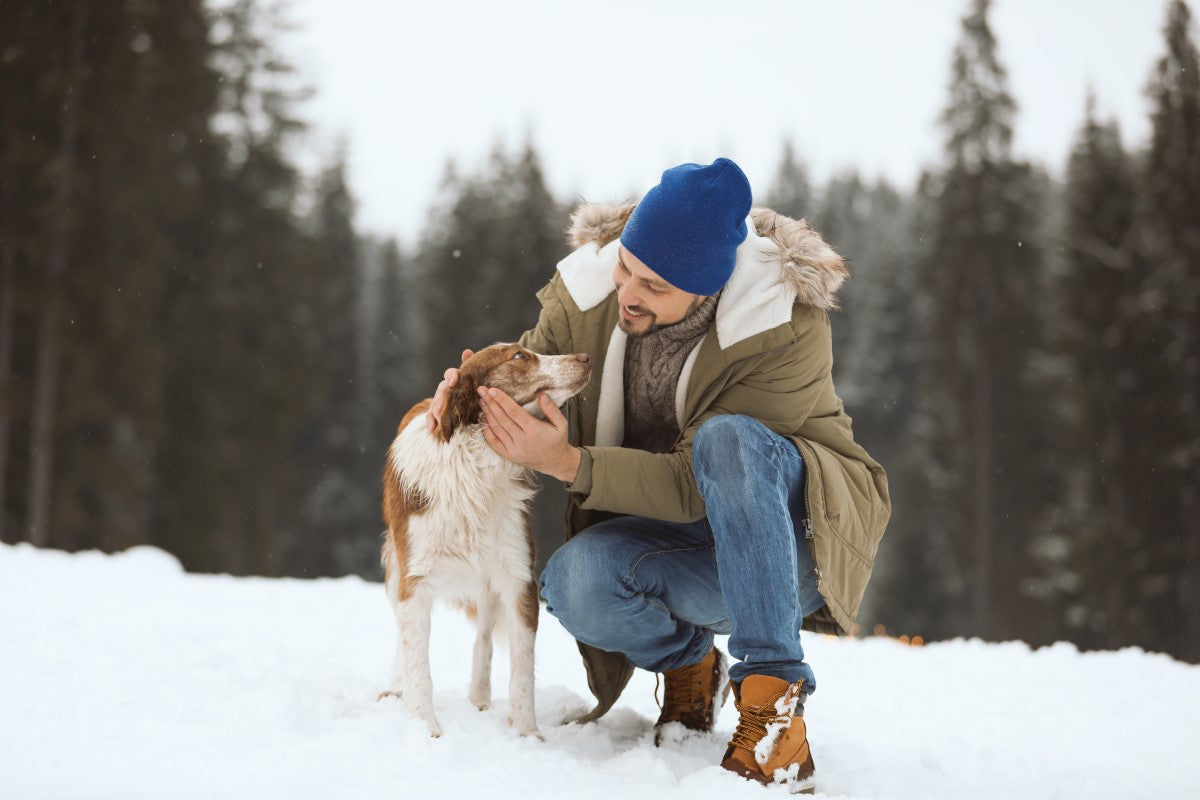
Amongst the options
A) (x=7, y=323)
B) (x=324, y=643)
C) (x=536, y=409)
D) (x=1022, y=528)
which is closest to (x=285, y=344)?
(x=7, y=323)

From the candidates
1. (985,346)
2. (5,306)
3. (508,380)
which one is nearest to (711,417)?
(508,380)

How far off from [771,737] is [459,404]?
154 centimetres

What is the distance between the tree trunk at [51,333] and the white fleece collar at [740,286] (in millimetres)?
13394

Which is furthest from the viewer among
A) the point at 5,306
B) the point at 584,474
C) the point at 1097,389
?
the point at 1097,389

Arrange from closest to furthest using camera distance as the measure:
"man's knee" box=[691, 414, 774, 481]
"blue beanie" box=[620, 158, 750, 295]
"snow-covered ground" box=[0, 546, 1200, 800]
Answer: "snow-covered ground" box=[0, 546, 1200, 800]
"man's knee" box=[691, 414, 774, 481]
"blue beanie" box=[620, 158, 750, 295]

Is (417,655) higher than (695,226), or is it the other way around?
(695,226)

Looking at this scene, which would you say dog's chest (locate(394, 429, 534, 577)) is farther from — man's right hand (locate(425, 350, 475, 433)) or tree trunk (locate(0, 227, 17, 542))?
tree trunk (locate(0, 227, 17, 542))

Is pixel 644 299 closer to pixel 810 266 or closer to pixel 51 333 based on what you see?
pixel 810 266

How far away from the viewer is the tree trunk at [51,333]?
48.8ft

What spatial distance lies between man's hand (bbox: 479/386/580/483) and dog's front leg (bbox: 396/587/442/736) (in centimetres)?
64

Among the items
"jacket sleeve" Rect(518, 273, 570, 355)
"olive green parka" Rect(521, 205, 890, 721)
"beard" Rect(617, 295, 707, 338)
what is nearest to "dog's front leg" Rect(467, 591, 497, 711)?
"olive green parka" Rect(521, 205, 890, 721)

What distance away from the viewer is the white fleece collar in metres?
3.38

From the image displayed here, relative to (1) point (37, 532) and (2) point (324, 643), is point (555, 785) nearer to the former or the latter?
(2) point (324, 643)

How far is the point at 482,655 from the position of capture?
396cm
